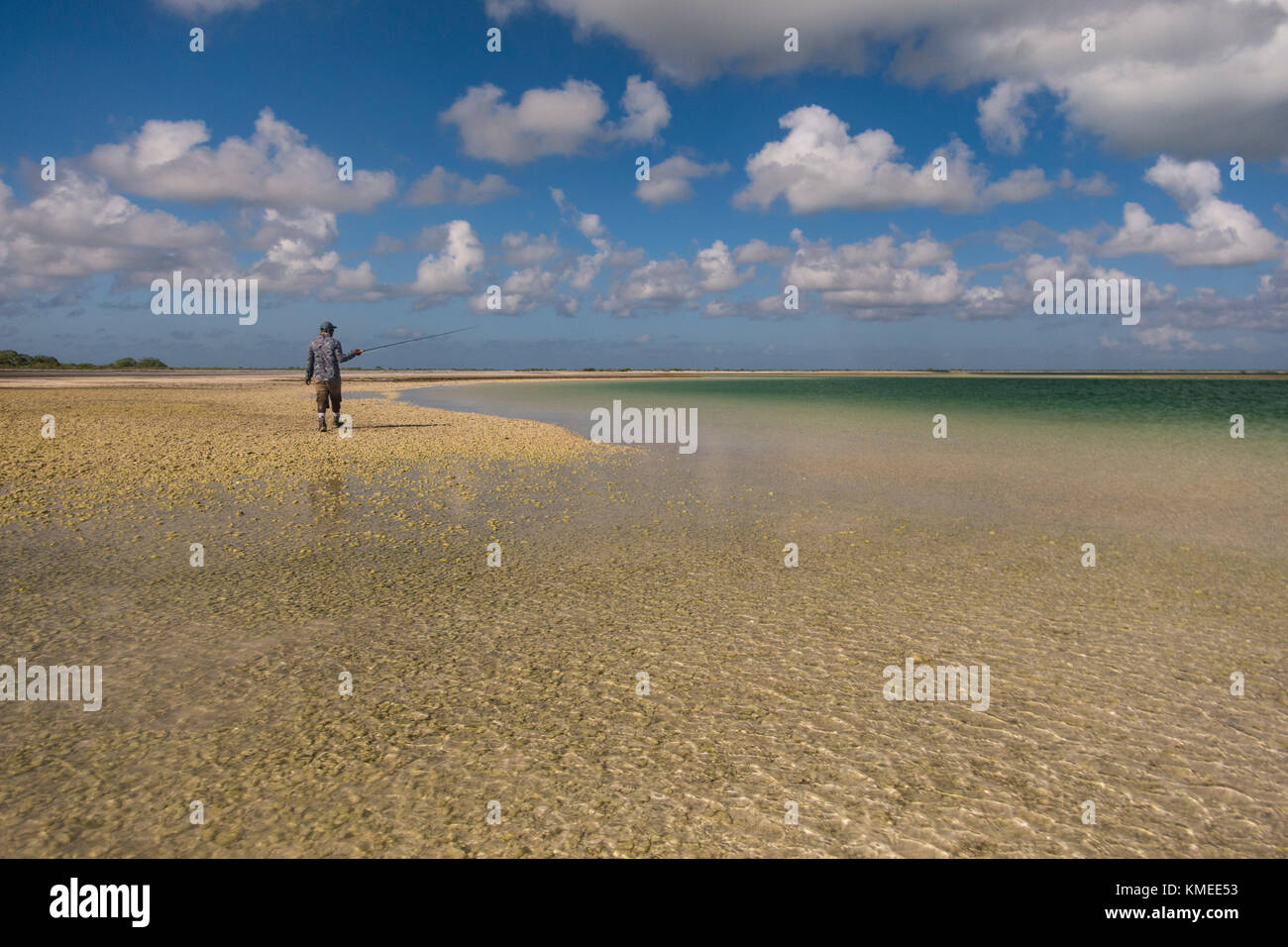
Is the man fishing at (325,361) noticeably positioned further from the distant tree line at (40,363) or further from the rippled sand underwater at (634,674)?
the distant tree line at (40,363)

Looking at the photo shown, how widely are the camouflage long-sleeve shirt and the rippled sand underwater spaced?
9.48m

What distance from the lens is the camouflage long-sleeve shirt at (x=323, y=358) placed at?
2177cm

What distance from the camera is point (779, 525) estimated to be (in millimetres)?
11133

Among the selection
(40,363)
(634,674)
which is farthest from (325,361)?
(40,363)

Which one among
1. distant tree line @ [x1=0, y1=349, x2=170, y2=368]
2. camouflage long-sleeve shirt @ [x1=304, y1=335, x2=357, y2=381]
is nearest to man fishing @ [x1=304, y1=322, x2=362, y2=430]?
camouflage long-sleeve shirt @ [x1=304, y1=335, x2=357, y2=381]

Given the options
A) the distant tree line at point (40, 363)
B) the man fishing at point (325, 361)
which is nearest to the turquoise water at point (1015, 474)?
the man fishing at point (325, 361)

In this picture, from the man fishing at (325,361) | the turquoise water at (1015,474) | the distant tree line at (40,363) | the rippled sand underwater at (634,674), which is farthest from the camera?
the distant tree line at (40,363)

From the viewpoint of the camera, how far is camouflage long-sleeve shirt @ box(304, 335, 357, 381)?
71.4ft

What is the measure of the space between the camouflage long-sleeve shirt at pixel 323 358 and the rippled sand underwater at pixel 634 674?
31.1 ft

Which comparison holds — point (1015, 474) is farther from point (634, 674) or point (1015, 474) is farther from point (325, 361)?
point (325, 361)

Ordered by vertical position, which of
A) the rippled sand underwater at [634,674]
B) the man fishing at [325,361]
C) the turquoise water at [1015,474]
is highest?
the man fishing at [325,361]
